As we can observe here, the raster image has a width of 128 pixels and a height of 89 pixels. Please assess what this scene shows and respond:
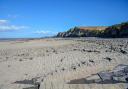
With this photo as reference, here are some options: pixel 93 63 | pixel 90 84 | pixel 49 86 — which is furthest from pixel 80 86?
pixel 93 63

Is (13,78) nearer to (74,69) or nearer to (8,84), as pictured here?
(8,84)

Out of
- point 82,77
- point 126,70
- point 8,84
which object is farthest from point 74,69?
point 8,84

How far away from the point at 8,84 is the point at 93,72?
365 cm

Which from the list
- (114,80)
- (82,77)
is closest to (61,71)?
(82,77)

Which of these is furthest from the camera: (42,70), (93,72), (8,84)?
(42,70)

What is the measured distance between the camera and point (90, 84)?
7805mm

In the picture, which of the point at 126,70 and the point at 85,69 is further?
→ the point at 85,69

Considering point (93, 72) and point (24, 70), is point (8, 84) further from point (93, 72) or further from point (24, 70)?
Answer: point (93, 72)

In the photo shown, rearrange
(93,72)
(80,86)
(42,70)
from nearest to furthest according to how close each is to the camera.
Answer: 1. (80,86)
2. (93,72)
3. (42,70)

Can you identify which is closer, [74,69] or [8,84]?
[8,84]

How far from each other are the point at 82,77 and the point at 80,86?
1.25 metres

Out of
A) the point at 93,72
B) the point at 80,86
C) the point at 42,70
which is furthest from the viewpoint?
the point at 42,70

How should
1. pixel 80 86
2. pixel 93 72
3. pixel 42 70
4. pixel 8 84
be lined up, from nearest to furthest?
pixel 80 86 → pixel 8 84 → pixel 93 72 → pixel 42 70

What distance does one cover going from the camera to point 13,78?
31.6 ft
